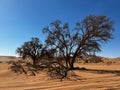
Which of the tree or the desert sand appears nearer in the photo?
the desert sand

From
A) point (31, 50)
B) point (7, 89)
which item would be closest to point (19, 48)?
point (31, 50)

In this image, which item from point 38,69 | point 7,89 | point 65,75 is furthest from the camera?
point 38,69

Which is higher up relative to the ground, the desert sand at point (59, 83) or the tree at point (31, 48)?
the tree at point (31, 48)

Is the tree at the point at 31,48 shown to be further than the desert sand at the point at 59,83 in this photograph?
Yes

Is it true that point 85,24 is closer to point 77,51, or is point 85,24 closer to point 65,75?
point 77,51

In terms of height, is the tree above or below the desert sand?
above

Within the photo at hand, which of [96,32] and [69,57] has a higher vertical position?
[96,32]

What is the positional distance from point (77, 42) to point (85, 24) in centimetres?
284

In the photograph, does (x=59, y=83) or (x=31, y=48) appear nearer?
(x=59, y=83)

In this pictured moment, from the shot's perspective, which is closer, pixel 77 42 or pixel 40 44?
pixel 77 42

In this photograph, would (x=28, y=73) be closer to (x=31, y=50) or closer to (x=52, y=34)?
(x=52, y=34)

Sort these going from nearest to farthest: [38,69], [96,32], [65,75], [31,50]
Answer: [65,75] → [38,69] → [96,32] → [31,50]

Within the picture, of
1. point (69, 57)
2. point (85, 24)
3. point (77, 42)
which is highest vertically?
point (85, 24)

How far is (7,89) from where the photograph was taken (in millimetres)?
9922
